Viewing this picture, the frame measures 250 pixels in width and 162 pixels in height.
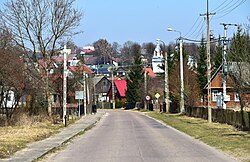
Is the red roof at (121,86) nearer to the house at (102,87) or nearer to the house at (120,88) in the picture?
the house at (120,88)

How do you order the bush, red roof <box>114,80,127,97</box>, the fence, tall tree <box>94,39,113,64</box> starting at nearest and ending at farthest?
the fence, the bush, red roof <box>114,80,127,97</box>, tall tree <box>94,39,113,64</box>

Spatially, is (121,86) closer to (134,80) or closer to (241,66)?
(134,80)

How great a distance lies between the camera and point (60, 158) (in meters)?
16.3

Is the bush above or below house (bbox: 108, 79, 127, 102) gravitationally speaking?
below

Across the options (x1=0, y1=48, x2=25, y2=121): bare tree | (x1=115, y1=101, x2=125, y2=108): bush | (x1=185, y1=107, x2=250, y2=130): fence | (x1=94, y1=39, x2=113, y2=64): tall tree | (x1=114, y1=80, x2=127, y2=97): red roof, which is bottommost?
(x1=185, y1=107, x2=250, y2=130): fence

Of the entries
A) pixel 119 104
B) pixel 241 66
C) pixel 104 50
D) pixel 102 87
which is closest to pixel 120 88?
pixel 119 104

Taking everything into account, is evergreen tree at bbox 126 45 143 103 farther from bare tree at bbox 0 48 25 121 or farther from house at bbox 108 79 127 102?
bare tree at bbox 0 48 25 121

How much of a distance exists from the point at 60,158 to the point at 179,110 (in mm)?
45172

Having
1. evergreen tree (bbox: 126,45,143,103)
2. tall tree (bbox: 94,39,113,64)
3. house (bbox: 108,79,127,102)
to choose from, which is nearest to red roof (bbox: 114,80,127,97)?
house (bbox: 108,79,127,102)


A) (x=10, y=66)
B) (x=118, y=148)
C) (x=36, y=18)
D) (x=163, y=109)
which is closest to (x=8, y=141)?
(x=118, y=148)

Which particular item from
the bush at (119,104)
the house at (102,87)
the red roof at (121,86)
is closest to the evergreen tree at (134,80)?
the bush at (119,104)

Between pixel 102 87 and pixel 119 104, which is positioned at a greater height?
pixel 102 87

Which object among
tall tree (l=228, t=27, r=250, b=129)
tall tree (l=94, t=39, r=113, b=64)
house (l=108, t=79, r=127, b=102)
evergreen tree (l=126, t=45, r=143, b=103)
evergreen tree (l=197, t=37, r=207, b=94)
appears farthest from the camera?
tall tree (l=94, t=39, r=113, b=64)

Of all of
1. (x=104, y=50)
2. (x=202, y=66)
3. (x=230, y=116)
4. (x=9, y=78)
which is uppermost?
(x=104, y=50)
